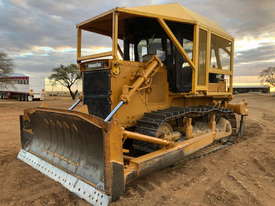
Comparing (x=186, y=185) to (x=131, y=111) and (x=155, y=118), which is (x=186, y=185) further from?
(x=131, y=111)

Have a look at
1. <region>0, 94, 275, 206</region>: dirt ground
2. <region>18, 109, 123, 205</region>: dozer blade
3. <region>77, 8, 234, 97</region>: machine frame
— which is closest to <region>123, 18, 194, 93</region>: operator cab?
<region>77, 8, 234, 97</region>: machine frame

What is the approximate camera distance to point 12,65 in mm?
24828

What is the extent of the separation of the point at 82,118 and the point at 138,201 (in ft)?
4.75

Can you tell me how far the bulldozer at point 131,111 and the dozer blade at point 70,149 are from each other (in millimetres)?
14

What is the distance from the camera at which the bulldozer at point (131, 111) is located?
3.25m

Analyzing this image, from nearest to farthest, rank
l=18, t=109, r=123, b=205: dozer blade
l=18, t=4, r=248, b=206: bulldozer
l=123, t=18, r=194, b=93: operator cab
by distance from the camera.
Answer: l=18, t=109, r=123, b=205: dozer blade
l=18, t=4, r=248, b=206: bulldozer
l=123, t=18, r=194, b=93: operator cab

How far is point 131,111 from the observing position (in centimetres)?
457

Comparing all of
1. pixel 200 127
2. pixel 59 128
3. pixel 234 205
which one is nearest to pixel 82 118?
pixel 59 128

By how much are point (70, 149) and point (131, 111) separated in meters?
1.38

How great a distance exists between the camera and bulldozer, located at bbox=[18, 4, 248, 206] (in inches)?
128

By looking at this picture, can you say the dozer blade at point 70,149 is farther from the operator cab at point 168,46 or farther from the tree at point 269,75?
the tree at point 269,75

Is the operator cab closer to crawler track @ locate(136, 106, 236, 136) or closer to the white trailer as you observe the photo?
crawler track @ locate(136, 106, 236, 136)

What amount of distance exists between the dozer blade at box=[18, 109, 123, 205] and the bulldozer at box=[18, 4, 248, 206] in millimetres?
14

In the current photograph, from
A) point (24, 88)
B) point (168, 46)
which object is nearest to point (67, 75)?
point (24, 88)
